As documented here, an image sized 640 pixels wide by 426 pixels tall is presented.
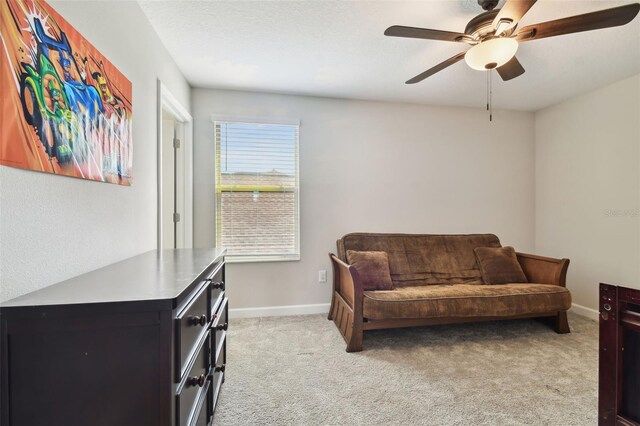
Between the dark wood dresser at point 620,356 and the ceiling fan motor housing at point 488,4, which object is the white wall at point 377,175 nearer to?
the ceiling fan motor housing at point 488,4

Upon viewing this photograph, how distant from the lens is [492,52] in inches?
64.4

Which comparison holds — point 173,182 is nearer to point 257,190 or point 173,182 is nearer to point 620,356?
point 257,190

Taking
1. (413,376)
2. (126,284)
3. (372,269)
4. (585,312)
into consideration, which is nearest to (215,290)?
(126,284)

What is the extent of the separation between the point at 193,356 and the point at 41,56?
1.19 meters

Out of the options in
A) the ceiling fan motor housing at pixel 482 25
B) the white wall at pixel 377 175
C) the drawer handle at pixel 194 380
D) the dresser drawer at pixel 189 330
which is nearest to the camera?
the dresser drawer at pixel 189 330

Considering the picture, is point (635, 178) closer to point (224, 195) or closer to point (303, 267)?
point (303, 267)

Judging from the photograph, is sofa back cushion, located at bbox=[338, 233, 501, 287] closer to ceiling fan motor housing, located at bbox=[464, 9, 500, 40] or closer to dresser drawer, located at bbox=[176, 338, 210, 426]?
dresser drawer, located at bbox=[176, 338, 210, 426]

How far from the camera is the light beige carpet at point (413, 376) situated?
5.37 feet

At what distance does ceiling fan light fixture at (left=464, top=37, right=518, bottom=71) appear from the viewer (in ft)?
5.23

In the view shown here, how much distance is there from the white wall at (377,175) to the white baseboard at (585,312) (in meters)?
0.81

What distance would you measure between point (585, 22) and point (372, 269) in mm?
2166

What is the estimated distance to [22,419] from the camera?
2.43ft

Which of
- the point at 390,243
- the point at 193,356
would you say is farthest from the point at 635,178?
the point at 193,356

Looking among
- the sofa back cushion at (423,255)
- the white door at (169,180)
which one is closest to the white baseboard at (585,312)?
the sofa back cushion at (423,255)
